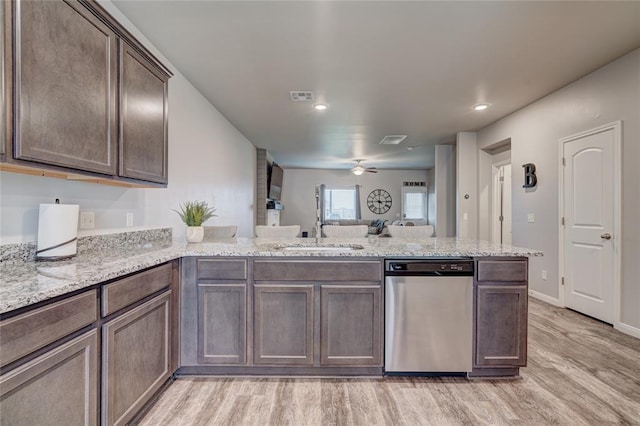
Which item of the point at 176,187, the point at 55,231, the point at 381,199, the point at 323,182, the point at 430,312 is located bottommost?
the point at 430,312

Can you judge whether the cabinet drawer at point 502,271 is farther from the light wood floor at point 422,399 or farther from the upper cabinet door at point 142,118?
the upper cabinet door at point 142,118

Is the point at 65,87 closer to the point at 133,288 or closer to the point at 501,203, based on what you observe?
the point at 133,288

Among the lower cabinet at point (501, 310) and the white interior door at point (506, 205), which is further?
the white interior door at point (506, 205)

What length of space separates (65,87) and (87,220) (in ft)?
2.96

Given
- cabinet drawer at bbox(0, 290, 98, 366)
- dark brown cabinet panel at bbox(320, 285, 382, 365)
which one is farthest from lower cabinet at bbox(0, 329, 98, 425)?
dark brown cabinet panel at bbox(320, 285, 382, 365)

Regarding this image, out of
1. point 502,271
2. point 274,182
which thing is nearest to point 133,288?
point 502,271

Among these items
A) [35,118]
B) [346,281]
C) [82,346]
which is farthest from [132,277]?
[346,281]

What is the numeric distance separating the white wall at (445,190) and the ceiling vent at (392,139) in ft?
3.21

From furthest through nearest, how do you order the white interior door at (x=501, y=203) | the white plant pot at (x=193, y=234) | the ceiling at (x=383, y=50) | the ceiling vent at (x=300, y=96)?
1. the white interior door at (x=501, y=203)
2. the ceiling vent at (x=300, y=96)
3. the white plant pot at (x=193, y=234)
4. the ceiling at (x=383, y=50)

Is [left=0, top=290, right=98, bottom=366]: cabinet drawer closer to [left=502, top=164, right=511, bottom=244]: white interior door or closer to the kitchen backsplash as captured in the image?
the kitchen backsplash

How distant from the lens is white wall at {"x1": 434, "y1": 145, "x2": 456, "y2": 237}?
6734 mm

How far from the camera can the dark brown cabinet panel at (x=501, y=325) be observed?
217 centimetres

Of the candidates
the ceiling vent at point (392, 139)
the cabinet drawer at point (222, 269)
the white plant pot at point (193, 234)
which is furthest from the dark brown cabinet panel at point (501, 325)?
the ceiling vent at point (392, 139)

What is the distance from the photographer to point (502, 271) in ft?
7.13
